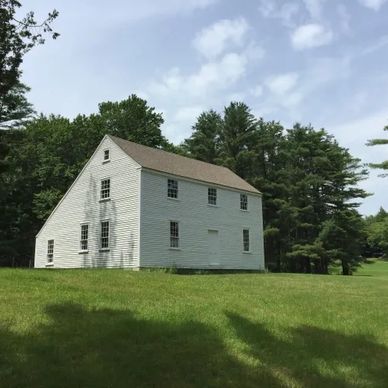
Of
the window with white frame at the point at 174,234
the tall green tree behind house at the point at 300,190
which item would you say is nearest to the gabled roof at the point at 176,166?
the window with white frame at the point at 174,234

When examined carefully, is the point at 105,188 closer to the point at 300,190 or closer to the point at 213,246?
the point at 213,246

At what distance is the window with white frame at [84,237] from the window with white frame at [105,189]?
2.23 meters

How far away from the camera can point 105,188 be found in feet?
103

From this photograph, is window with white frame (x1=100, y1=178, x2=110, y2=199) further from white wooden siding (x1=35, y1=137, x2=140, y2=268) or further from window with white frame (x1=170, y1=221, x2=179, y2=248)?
window with white frame (x1=170, y1=221, x2=179, y2=248)

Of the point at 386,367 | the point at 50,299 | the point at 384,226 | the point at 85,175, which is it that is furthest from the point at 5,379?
the point at 384,226

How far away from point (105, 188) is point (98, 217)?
1.71 m

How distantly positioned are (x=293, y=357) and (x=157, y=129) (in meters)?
48.0

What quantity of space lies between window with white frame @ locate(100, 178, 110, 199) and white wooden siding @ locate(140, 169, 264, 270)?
9.90ft

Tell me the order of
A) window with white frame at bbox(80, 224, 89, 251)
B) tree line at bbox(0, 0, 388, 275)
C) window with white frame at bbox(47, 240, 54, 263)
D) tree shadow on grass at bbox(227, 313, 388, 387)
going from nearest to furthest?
1. tree shadow on grass at bbox(227, 313, 388, 387)
2. window with white frame at bbox(80, 224, 89, 251)
3. window with white frame at bbox(47, 240, 54, 263)
4. tree line at bbox(0, 0, 388, 275)

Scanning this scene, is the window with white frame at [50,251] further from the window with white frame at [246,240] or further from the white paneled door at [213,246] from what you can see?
the window with white frame at [246,240]

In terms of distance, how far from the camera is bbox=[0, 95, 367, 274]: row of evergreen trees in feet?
164

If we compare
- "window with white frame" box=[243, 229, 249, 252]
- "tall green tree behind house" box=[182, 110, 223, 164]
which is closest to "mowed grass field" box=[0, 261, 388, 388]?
"window with white frame" box=[243, 229, 249, 252]

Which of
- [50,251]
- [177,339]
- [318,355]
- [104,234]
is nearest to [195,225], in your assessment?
[104,234]

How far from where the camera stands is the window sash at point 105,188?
102ft
